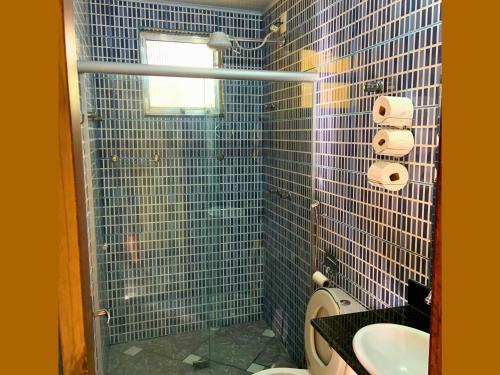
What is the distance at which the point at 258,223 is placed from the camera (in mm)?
3246

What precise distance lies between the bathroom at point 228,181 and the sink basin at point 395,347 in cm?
36

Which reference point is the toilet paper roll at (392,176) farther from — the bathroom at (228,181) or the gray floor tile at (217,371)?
the gray floor tile at (217,371)

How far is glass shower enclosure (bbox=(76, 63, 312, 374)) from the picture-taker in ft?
9.11

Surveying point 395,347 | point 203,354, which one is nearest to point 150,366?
point 203,354

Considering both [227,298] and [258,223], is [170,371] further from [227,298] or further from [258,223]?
[258,223]

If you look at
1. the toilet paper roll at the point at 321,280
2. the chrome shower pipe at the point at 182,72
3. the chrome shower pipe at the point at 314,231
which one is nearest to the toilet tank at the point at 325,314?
the toilet paper roll at the point at 321,280

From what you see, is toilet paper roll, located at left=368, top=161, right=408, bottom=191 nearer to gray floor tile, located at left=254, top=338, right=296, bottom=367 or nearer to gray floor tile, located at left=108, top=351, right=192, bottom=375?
gray floor tile, located at left=254, top=338, right=296, bottom=367

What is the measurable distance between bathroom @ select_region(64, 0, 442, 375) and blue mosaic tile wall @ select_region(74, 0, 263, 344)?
11 millimetres

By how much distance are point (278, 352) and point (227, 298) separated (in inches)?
24.7

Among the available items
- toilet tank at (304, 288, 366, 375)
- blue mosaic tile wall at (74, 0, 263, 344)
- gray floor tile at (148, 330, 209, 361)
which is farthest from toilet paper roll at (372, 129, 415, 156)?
gray floor tile at (148, 330, 209, 361)

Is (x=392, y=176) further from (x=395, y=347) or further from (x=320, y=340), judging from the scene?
(x=320, y=340)

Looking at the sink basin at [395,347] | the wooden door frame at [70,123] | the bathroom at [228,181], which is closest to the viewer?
the wooden door frame at [70,123]

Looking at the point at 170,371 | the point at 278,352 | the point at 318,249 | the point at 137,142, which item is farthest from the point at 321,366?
the point at 137,142

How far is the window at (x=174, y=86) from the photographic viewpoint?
2918 millimetres
